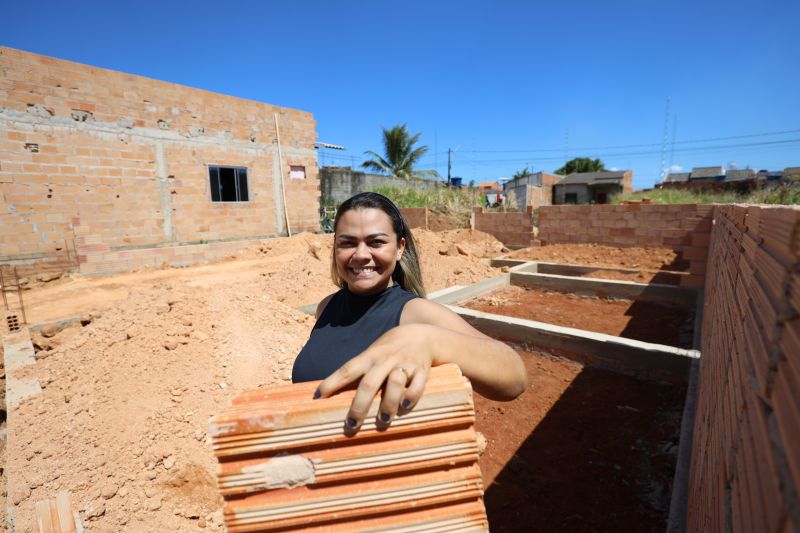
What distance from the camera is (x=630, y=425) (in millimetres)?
3475

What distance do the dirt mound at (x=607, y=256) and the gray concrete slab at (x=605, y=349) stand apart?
18.7 ft

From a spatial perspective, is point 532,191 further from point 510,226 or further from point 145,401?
point 145,401

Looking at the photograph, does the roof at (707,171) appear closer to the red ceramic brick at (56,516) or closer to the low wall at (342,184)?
the low wall at (342,184)

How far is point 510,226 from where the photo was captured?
12.7 metres

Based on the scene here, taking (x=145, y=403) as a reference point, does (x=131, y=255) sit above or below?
above

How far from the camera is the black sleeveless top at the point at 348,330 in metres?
1.34

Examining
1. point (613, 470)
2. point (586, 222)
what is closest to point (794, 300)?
point (613, 470)

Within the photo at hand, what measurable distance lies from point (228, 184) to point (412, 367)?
11.5m

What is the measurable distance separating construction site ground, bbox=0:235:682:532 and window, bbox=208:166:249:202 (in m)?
5.66

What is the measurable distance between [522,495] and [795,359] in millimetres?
2799

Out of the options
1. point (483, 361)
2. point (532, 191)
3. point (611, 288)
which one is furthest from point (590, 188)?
point (483, 361)

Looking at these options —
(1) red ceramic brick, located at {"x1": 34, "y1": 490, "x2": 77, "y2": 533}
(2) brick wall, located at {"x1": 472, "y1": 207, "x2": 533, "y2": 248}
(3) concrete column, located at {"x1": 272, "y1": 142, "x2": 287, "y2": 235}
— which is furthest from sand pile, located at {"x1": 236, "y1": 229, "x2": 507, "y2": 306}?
(1) red ceramic brick, located at {"x1": 34, "y1": 490, "x2": 77, "y2": 533}

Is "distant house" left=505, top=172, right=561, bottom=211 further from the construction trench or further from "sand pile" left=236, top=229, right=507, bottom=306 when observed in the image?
the construction trench

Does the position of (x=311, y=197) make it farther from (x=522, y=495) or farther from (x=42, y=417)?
(x=522, y=495)
